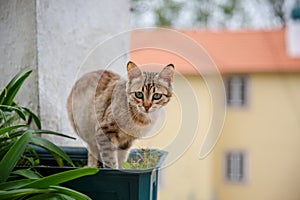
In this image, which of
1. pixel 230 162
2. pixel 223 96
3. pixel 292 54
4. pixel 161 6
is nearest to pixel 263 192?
pixel 230 162

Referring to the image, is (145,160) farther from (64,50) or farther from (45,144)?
(64,50)

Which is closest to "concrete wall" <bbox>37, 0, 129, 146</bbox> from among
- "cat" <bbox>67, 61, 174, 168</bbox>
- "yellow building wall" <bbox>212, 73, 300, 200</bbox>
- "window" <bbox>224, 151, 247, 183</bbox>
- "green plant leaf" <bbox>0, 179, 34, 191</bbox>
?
"cat" <bbox>67, 61, 174, 168</bbox>

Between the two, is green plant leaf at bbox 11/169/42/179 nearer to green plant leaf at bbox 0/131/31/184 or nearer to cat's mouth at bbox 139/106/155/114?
green plant leaf at bbox 0/131/31/184

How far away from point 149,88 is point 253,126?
18.5 ft

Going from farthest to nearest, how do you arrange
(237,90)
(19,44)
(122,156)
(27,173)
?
1. (237,90)
2. (19,44)
3. (122,156)
4. (27,173)

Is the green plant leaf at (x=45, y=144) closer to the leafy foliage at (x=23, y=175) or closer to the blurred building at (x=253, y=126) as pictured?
the leafy foliage at (x=23, y=175)

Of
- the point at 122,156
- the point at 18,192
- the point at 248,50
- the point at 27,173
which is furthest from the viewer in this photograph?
the point at 248,50

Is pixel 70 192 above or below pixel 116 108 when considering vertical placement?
below

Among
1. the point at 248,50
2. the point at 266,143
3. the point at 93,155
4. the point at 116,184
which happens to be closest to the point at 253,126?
the point at 266,143

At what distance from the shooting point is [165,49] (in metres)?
0.80

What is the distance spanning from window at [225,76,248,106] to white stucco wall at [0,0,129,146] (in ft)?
14.9

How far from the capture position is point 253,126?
623 cm

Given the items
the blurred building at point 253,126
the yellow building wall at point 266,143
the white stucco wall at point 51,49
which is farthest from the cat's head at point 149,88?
the yellow building wall at point 266,143

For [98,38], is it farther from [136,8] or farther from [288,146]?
[288,146]
